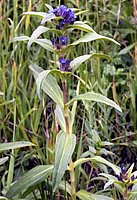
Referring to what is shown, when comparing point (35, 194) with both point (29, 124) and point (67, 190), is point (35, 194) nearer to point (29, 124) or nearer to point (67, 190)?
point (67, 190)

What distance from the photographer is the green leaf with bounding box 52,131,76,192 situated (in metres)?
1.23

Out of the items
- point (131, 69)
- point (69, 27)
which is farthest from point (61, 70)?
point (131, 69)

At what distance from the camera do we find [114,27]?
97.3 inches

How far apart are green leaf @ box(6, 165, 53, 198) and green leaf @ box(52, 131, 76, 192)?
0.29 feet

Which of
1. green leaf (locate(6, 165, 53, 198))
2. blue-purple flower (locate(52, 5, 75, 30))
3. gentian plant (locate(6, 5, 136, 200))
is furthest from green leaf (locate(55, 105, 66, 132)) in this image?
blue-purple flower (locate(52, 5, 75, 30))

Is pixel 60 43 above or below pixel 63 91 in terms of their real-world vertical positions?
above

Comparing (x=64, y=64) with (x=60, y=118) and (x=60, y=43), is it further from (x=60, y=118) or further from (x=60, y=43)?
(x=60, y=118)

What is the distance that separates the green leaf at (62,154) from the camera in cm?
123

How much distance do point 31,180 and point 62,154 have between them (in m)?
0.13

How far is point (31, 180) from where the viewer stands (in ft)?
4.39

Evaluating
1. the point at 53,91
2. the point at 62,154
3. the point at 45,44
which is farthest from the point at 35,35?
the point at 62,154

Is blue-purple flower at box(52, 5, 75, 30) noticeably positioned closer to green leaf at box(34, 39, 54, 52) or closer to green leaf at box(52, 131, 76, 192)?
green leaf at box(34, 39, 54, 52)

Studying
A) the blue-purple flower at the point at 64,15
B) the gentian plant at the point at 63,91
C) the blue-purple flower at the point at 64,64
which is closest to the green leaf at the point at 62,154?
the gentian plant at the point at 63,91

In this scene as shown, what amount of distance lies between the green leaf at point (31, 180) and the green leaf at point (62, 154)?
0.29ft
